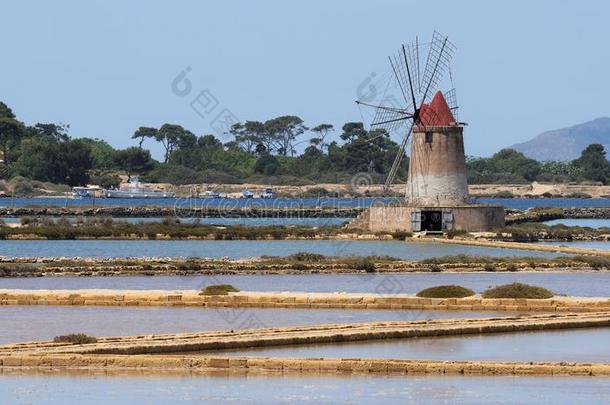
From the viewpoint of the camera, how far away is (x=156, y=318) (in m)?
25.0

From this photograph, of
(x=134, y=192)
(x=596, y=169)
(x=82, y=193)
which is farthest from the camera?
(x=596, y=169)

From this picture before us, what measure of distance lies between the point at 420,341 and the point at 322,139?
550 ft

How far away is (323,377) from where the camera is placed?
17.5 metres

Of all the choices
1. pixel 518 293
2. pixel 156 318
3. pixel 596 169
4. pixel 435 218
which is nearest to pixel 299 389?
pixel 156 318

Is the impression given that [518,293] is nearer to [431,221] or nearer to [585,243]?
[431,221]

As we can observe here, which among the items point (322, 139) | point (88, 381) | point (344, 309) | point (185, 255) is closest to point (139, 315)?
point (344, 309)

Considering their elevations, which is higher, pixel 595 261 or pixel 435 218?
pixel 435 218

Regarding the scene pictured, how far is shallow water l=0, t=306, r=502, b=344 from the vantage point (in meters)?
22.9

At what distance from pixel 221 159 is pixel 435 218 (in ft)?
396

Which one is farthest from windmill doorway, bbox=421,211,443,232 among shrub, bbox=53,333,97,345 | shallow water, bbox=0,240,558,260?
shrub, bbox=53,333,97,345

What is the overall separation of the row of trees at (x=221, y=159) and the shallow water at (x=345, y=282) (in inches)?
4112

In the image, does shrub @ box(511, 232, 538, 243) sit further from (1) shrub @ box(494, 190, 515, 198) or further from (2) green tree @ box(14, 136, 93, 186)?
(1) shrub @ box(494, 190, 515, 198)

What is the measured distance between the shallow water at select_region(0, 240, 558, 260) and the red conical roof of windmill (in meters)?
4.89

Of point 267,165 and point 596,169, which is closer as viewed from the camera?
point 267,165
